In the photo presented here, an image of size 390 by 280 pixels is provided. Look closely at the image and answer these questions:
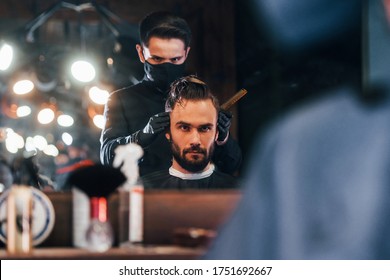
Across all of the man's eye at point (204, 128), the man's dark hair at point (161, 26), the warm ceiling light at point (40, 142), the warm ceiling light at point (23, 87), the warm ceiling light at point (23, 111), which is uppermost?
the man's dark hair at point (161, 26)

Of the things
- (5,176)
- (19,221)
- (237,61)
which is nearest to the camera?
(19,221)

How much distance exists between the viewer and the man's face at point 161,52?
7.08 ft

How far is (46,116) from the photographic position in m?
2.07

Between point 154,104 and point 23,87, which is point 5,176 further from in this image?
point 154,104

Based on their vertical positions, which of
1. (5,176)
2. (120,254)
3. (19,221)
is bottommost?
(120,254)

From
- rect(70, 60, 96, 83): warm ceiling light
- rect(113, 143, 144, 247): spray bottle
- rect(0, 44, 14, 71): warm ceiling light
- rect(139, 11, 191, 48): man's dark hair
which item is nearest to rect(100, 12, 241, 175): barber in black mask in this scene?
rect(139, 11, 191, 48): man's dark hair

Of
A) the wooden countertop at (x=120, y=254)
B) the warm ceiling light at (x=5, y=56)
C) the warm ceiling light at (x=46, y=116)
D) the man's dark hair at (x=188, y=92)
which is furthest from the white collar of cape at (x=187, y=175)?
the warm ceiling light at (x=5, y=56)

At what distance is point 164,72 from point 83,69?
291 millimetres

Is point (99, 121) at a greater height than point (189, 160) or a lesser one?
greater

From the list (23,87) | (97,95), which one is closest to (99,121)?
(97,95)

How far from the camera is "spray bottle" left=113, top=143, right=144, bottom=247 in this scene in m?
1.81

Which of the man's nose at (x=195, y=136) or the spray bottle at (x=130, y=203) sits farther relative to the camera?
the man's nose at (x=195, y=136)

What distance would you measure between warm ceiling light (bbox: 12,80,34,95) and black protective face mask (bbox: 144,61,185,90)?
0.42 meters

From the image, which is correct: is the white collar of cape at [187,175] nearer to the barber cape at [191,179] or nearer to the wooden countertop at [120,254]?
the barber cape at [191,179]
